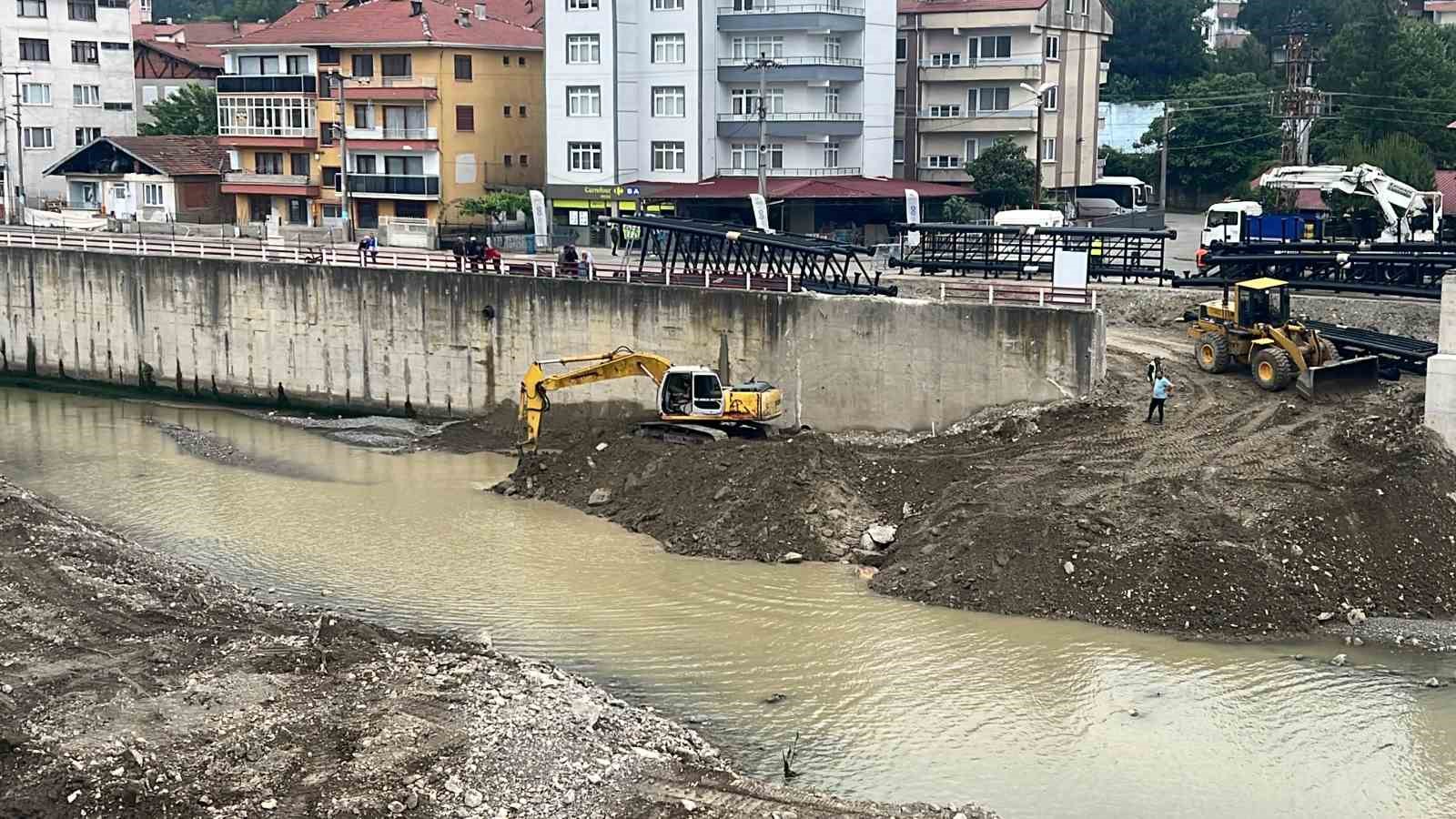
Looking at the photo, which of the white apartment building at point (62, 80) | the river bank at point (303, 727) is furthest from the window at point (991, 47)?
the river bank at point (303, 727)

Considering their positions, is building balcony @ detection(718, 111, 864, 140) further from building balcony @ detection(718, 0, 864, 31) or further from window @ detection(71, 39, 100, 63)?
window @ detection(71, 39, 100, 63)

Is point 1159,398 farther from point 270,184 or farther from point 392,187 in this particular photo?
point 270,184

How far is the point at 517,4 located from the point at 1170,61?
128 ft

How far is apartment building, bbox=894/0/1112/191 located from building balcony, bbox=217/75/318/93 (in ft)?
79.8

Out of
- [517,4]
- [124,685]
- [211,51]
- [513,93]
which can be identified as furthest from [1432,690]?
[211,51]

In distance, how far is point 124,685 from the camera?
2511 cm

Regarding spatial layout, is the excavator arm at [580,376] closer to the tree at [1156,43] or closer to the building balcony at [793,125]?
the building balcony at [793,125]

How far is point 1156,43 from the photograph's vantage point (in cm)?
9881

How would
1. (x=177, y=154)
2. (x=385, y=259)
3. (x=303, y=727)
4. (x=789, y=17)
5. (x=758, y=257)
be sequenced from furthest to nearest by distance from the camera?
(x=177, y=154), (x=789, y=17), (x=385, y=259), (x=758, y=257), (x=303, y=727)

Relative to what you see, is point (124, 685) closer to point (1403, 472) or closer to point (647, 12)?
point (1403, 472)

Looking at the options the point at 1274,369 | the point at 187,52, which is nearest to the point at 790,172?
the point at 1274,369

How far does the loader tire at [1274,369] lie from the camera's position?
124 ft

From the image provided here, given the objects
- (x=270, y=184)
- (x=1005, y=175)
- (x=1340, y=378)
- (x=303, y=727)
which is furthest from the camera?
(x=270, y=184)

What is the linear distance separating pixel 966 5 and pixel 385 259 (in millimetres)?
31243
